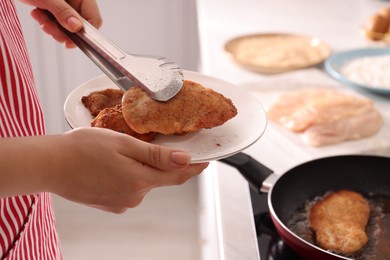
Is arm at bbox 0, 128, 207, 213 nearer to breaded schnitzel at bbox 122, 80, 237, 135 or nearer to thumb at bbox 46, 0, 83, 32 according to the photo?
breaded schnitzel at bbox 122, 80, 237, 135

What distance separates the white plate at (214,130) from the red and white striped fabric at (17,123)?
0.22 feet

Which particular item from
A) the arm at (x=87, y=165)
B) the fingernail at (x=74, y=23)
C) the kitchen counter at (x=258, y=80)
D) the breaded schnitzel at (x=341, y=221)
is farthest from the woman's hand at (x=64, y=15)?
the breaded schnitzel at (x=341, y=221)

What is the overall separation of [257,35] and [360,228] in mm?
1053

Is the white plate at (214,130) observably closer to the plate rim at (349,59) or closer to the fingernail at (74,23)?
the fingernail at (74,23)

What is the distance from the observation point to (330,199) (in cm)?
109

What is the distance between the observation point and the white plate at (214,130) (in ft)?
2.56

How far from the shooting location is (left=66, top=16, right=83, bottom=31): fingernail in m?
0.87

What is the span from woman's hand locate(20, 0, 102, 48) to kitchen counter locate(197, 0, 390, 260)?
0.41 metres

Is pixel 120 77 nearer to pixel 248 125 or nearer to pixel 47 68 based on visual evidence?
pixel 248 125

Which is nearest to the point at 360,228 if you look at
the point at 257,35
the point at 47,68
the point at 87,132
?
the point at 87,132

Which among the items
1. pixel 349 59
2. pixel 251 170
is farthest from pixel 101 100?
pixel 349 59

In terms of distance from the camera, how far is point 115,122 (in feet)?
2.64

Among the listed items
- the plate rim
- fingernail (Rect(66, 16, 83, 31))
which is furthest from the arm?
the plate rim

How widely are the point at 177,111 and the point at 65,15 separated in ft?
0.83
